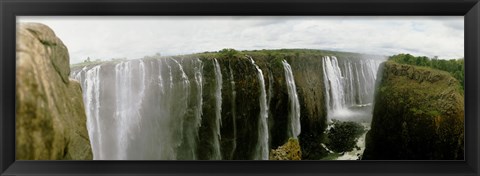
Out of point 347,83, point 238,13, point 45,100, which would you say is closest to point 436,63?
point 347,83

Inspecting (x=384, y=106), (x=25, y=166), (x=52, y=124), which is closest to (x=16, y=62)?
(x=52, y=124)

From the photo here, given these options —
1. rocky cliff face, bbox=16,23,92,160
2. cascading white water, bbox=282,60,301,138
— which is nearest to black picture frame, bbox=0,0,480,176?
rocky cliff face, bbox=16,23,92,160

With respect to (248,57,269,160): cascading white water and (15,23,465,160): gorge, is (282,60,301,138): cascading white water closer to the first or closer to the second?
(15,23,465,160): gorge

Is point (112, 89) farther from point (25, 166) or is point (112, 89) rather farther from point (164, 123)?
point (25, 166)

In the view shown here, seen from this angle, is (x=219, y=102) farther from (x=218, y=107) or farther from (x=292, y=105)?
(x=292, y=105)

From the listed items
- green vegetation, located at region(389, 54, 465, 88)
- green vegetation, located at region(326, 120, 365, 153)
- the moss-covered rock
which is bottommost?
the moss-covered rock

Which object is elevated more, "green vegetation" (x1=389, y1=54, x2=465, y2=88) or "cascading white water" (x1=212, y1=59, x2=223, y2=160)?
"green vegetation" (x1=389, y1=54, x2=465, y2=88)
